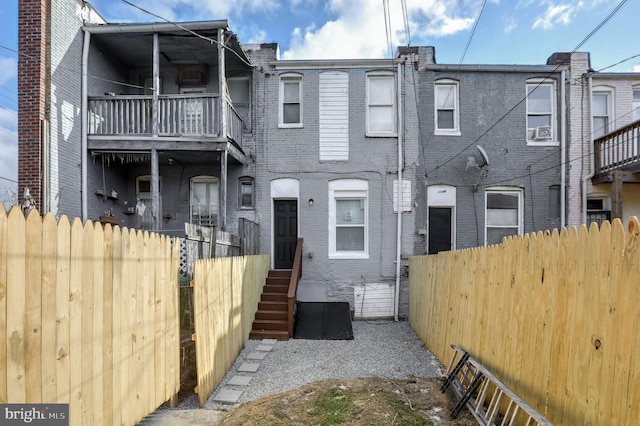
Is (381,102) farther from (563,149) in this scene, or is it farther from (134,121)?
(134,121)

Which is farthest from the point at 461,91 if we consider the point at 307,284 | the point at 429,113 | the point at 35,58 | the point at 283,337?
the point at 35,58

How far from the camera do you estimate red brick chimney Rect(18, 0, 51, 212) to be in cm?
812

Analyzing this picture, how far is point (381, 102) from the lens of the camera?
1110 centimetres

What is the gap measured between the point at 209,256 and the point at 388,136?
6.35 m

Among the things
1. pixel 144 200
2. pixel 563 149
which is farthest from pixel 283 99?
pixel 563 149

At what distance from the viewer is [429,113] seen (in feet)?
36.0

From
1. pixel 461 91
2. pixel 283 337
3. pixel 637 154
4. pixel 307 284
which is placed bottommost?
pixel 283 337

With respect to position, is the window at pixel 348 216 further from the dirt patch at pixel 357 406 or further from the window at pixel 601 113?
the window at pixel 601 113

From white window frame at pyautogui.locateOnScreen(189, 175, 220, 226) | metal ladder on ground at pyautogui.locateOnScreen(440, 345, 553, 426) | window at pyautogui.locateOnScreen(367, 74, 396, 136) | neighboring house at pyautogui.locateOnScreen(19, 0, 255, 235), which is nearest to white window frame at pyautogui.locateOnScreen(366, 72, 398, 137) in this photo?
window at pyautogui.locateOnScreen(367, 74, 396, 136)

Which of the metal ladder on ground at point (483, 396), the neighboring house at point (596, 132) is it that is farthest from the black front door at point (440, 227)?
the metal ladder on ground at point (483, 396)

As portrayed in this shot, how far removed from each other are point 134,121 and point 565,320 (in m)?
9.85

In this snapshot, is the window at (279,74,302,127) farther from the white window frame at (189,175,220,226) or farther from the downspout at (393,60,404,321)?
the downspout at (393,60,404,321)

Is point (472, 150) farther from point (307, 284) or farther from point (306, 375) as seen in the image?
point (306, 375)

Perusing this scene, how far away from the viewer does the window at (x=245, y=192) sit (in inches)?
435
